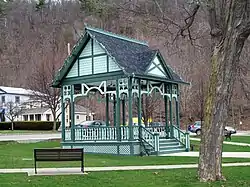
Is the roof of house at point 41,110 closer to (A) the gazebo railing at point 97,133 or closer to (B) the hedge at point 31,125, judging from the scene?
(B) the hedge at point 31,125

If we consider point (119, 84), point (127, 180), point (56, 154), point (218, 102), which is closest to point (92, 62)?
point (119, 84)

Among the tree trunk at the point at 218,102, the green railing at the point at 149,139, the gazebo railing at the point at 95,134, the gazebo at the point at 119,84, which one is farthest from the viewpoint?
the gazebo railing at the point at 95,134

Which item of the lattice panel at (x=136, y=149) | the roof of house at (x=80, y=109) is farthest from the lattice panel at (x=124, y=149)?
the roof of house at (x=80, y=109)

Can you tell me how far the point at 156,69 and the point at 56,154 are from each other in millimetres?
12384

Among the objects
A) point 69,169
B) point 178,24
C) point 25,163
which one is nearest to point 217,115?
point 178,24

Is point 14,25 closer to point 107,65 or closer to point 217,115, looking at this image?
point 107,65

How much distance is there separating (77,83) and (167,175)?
13305 mm

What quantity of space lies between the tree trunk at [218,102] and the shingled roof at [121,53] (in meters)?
10.9

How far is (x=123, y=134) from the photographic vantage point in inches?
970

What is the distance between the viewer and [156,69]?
2584 cm

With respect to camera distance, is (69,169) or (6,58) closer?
(69,169)

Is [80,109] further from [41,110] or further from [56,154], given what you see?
[56,154]

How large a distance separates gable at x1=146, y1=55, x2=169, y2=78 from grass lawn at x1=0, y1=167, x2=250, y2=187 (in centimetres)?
1096

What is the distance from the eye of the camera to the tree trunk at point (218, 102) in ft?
41.9
